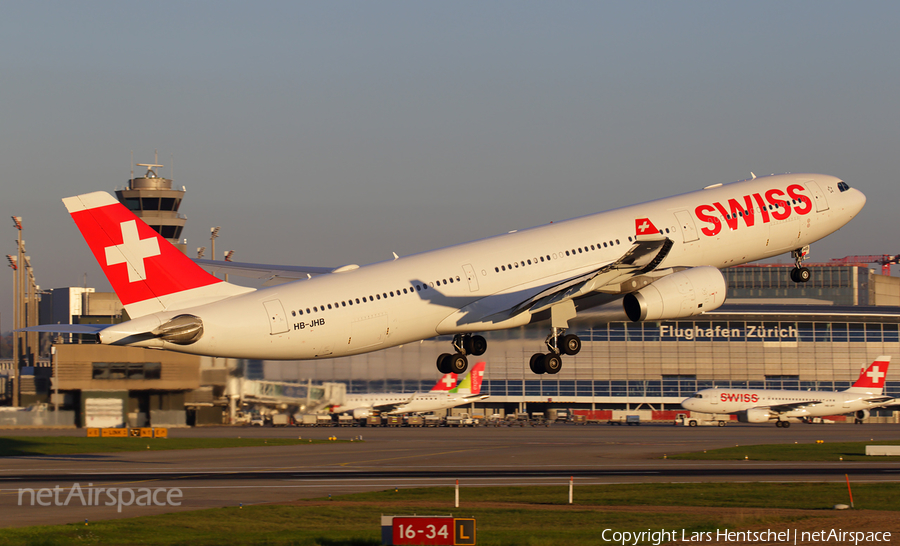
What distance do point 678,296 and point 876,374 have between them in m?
66.1

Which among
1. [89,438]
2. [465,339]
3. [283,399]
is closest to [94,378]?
[89,438]

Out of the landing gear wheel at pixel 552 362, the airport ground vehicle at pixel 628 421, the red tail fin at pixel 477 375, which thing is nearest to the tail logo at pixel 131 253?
the landing gear wheel at pixel 552 362

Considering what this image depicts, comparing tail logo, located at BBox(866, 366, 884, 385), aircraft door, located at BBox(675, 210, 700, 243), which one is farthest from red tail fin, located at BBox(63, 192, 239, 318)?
tail logo, located at BBox(866, 366, 884, 385)

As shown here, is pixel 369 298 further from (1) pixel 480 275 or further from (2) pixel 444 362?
(2) pixel 444 362

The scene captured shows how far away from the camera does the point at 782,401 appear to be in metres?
96.2

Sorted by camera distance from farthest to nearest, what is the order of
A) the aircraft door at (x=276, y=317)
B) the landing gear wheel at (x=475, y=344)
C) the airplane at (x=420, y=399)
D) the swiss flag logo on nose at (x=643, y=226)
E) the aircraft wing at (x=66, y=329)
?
the airplane at (x=420, y=399) → the landing gear wheel at (x=475, y=344) → the swiss flag logo on nose at (x=643, y=226) → the aircraft door at (x=276, y=317) → the aircraft wing at (x=66, y=329)

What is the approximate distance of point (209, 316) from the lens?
33438mm

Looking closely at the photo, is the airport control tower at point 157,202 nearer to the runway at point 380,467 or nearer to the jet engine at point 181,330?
the runway at point 380,467

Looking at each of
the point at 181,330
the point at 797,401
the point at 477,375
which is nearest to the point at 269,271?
the point at 181,330

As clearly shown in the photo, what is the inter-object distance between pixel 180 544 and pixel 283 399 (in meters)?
54.5

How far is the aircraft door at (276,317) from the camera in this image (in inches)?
1334

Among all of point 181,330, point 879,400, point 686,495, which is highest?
point 181,330

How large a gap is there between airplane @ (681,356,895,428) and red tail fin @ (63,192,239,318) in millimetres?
74078

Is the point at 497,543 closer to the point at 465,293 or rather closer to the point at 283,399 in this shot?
the point at 465,293
